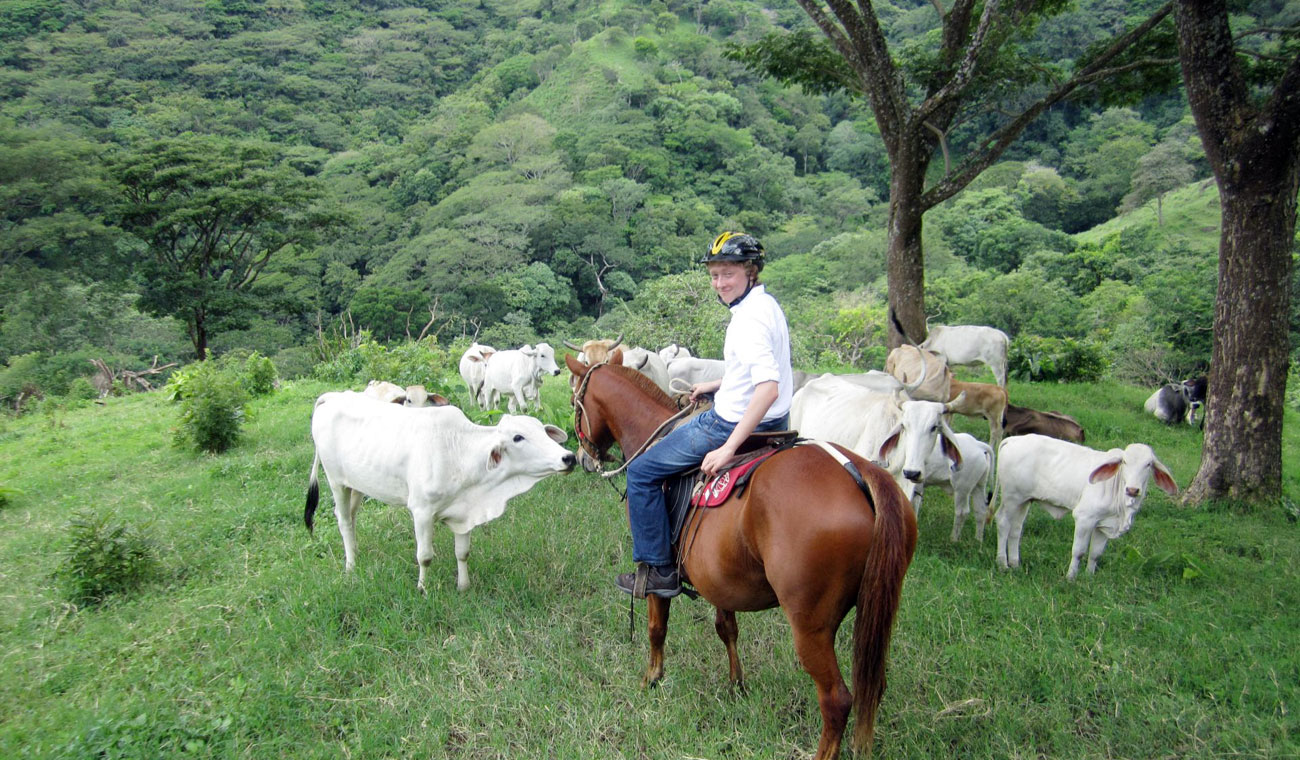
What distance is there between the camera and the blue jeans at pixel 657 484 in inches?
161

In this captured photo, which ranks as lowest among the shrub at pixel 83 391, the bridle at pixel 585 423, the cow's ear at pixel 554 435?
the shrub at pixel 83 391

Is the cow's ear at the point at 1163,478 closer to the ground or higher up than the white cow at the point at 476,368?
higher up

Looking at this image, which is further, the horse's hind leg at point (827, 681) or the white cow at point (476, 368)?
the white cow at point (476, 368)

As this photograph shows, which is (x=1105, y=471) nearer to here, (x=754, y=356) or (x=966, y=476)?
(x=966, y=476)

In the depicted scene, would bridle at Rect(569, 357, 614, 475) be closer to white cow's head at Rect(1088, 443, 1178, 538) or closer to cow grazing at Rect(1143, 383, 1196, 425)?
white cow's head at Rect(1088, 443, 1178, 538)

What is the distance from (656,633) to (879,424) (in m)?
3.10

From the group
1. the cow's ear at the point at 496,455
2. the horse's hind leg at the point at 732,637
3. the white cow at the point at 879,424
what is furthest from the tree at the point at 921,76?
the horse's hind leg at the point at 732,637

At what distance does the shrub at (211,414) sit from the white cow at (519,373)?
3934 millimetres

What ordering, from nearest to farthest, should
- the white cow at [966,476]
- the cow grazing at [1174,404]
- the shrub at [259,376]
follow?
the white cow at [966,476] < the cow grazing at [1174,404] < the shrub at [259,376]

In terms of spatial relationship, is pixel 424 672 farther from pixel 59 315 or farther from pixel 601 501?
pixel 59 315

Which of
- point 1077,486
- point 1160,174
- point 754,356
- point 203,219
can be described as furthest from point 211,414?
point 1160,174

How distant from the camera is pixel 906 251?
32.7 ft

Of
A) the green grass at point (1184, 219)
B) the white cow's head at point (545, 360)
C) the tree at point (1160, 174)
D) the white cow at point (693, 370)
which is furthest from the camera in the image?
the tree at point (1160, 174)

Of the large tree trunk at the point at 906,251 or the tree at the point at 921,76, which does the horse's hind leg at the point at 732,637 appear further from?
the large tree trunk at the point at 906,251
